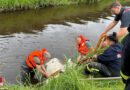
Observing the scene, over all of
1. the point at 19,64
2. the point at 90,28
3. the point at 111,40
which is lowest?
the point at 19,64

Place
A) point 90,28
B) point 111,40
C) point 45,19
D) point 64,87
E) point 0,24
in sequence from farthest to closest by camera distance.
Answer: point 45,19, point 90,28, point 0,24, point 111,40, point 64,87

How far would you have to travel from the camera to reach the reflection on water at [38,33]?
251 inches

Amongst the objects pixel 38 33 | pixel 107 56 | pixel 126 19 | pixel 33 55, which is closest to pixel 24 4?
pixel 38 33

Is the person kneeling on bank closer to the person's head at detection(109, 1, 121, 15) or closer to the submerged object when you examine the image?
the person's head at detection(109, 1, 121, 15)

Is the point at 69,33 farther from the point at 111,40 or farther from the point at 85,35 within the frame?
the point at 111,40

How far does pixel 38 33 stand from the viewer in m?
9.09

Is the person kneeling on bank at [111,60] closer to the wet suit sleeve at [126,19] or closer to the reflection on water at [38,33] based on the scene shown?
the wet suit sleeve at [126,19]

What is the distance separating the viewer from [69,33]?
942 centimetres

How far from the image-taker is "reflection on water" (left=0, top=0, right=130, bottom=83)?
638cm

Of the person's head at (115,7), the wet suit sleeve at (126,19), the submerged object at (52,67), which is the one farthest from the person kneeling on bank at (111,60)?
the submerged object at (52,67)

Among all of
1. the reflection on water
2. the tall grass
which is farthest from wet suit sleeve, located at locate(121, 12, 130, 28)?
the tall grass

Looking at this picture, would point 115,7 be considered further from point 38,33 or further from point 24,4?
point 24,4

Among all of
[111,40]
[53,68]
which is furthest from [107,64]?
[53,68]

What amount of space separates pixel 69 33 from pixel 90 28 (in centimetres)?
204
